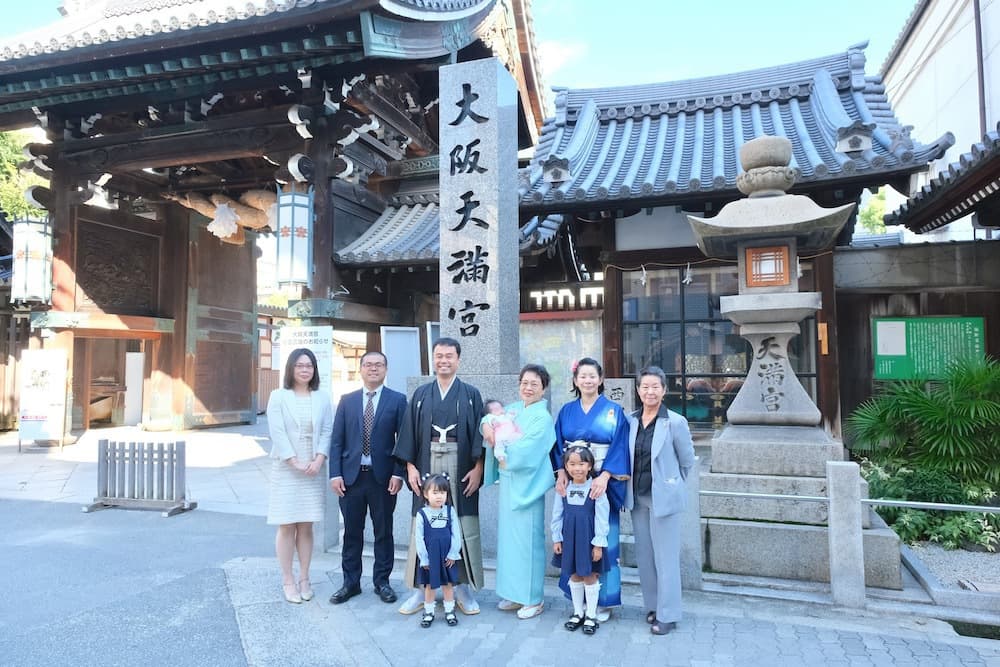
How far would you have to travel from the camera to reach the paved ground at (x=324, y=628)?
3465 mm

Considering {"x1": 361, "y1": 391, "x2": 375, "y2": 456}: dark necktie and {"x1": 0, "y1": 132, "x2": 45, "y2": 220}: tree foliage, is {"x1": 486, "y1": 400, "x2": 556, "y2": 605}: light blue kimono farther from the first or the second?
{"x1": 0, "y1": 132, "x2": 45, "y2": 220}: tree foliage

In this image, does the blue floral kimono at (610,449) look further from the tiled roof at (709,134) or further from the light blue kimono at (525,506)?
the tiled roof at (709,134)

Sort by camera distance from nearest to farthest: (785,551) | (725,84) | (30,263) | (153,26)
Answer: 1. (785,551)
2. (153,26)
3. (725,84)
4. (30,263)

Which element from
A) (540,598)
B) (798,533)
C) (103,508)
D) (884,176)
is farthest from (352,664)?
(884,176)

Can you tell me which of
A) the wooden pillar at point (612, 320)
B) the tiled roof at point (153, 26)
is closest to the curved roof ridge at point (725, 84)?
the wooden pillar at point (612, 320)

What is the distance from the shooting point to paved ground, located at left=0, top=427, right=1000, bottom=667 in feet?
11.4

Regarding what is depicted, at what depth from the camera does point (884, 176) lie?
6.46m

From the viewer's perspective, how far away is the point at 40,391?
11.1m

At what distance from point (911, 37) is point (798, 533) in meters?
16.7

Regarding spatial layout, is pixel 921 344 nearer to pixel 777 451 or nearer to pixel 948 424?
pixel 948 424

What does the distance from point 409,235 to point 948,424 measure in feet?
24.9

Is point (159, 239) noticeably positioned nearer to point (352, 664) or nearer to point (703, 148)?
point (703, 148)

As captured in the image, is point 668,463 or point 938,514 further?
point 938,514

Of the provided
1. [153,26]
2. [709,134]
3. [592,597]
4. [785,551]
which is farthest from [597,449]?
[153,26]
